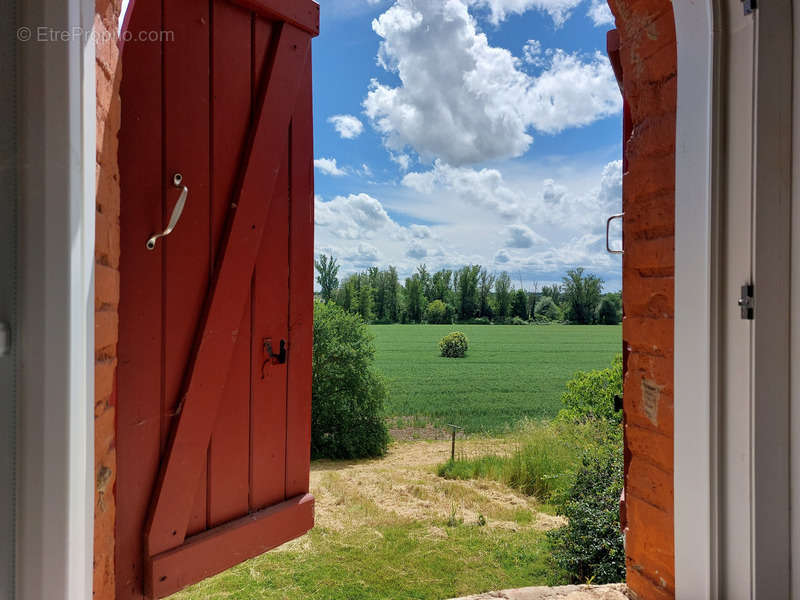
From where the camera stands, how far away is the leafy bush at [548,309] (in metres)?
15.3

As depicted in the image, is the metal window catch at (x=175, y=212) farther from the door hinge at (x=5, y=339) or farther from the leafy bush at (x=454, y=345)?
the leafy bush at (x=454, y=345)

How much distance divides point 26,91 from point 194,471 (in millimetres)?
1068

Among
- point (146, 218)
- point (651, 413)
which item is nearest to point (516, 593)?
point (651, 413)

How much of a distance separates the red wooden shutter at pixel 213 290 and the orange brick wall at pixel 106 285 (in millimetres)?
61

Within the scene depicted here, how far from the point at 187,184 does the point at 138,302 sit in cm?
38

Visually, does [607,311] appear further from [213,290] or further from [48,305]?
[48,305]

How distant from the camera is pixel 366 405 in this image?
19.6 ft

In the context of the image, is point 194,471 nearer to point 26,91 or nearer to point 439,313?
point 26,91

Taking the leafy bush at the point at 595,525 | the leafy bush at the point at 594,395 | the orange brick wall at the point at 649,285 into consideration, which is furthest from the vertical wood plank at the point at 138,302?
the leafy bush at the point at 594,395

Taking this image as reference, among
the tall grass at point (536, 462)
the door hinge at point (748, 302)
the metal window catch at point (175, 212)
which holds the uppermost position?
the metal window catch at point (175, 212)

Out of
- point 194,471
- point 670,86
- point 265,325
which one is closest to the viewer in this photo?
point 670,86

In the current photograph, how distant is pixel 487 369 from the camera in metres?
12.1

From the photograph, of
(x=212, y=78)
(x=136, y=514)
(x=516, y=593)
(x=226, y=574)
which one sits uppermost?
(x=212, y=78)

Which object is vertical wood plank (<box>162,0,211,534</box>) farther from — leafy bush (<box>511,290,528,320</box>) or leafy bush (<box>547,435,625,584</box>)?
leafy bush (<box>511,290,528,320</box>)
